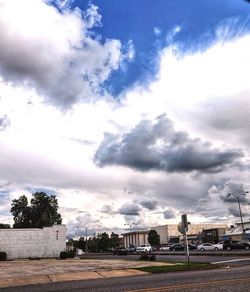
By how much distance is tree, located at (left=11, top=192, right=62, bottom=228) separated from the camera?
376 ft

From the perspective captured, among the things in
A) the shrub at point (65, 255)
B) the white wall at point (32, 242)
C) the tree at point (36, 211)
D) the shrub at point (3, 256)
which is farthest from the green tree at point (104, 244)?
the shrub at point (3, 256)

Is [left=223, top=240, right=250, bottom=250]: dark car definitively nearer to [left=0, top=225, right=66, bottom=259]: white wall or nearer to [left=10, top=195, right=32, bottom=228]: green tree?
[left=0, top=225, right=66, bottom=259]: white wall

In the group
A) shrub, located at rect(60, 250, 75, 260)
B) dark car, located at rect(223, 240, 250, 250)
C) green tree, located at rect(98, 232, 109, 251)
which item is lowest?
shrub, located at rect(60, 250, 75, 260)

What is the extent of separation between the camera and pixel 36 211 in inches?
4557

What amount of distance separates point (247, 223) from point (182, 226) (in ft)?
379

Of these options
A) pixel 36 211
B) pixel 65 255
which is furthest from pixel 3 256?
pixel 36 211

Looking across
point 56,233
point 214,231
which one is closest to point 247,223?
point 214,231

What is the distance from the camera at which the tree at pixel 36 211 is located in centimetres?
11456

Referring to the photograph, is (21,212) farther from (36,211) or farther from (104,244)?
(104,244)

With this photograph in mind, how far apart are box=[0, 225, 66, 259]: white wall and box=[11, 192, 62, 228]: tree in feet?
196

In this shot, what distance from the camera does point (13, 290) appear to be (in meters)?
15.9

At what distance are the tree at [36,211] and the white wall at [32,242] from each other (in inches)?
2354

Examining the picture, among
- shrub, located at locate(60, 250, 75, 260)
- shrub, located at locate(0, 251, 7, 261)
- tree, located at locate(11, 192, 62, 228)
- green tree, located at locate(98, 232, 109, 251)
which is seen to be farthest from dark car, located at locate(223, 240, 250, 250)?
green tree, located at locate(98, 232, 109, 251)

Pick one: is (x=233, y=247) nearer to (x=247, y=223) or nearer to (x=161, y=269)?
(x=161, y=269)
